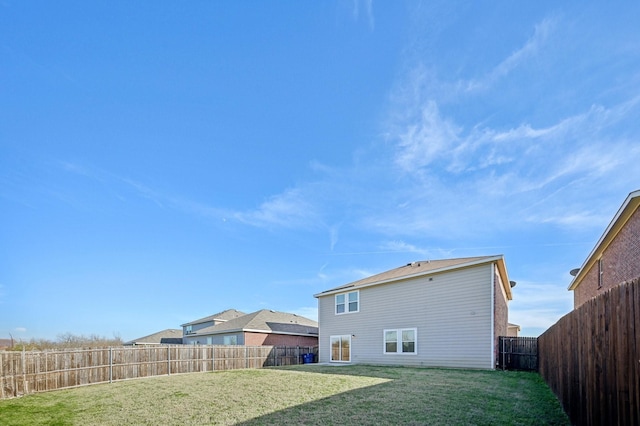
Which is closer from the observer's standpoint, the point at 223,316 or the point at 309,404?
the point at 309,404

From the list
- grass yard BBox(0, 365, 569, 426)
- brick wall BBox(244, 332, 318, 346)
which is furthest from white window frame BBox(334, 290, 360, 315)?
grass yard BBox(0, 365, 569, 426)

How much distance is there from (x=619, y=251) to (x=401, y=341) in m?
9.43

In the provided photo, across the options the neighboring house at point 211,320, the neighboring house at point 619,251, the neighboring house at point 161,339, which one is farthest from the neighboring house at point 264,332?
the neighboring house at point 619,251

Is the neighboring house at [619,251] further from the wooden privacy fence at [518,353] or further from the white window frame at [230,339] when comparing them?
the white window frame at [230,339]

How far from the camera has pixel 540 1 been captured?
881 centimetres

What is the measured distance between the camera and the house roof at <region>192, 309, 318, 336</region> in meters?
27.3

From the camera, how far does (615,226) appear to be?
38.3 feet

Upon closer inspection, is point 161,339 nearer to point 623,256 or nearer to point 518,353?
point 518,353

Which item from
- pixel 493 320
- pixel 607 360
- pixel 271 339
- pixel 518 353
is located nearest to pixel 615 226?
pixel 493 320

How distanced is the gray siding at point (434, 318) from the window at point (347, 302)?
0.33 m

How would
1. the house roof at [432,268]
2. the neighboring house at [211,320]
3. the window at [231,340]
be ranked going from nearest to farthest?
the house roof at [432,268], the window at [231,340], the neighboring house at [211,320]

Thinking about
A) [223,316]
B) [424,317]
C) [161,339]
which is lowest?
[161,339]

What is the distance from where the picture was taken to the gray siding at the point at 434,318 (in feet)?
48.6

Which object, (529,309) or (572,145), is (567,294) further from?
(572,145)
